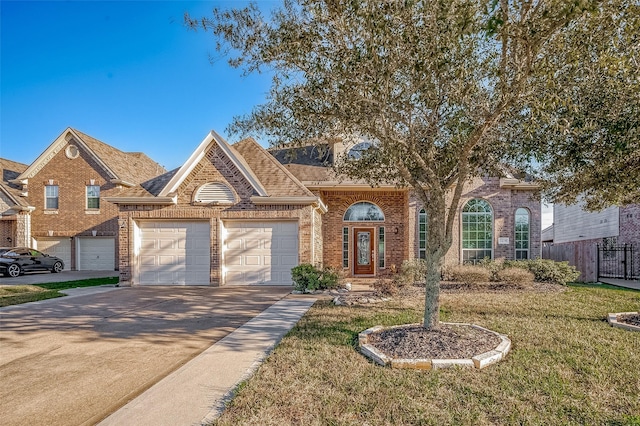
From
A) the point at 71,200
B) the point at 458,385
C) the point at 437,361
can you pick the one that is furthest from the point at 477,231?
the point at 71,200

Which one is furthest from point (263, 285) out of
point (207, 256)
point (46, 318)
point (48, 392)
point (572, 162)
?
point (572, 162)

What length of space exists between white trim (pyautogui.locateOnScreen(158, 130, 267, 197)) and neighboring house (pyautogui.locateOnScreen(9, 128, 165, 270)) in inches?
429

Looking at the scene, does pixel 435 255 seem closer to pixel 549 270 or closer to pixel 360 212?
pixel 549 270

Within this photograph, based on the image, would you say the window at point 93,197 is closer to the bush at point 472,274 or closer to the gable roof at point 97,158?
the gable roof at point 97,158

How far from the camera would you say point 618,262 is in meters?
17.4

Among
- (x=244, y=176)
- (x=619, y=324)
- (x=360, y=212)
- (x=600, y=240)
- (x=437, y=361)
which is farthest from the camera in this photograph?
(x=600, y=240)

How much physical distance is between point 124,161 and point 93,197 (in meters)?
3.61

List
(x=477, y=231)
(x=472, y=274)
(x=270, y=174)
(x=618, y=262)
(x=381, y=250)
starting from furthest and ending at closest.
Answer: (x=618, y=262)
(x=381, y=250)
(x=477, y=231)
(x=270, y=174)
(x=472, y=274)

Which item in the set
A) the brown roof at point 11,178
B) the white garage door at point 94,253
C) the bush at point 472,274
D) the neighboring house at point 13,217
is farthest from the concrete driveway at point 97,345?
the brown roof at point 11,178

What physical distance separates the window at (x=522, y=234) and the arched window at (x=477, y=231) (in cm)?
117

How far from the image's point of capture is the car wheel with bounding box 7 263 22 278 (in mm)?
18047

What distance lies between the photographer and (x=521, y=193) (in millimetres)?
15398

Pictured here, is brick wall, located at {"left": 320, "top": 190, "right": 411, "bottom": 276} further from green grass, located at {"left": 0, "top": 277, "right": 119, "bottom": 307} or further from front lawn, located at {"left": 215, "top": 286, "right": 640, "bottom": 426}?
green grass, located at {"left": 0, "top": 277, "right": 119, "bottom": 307}

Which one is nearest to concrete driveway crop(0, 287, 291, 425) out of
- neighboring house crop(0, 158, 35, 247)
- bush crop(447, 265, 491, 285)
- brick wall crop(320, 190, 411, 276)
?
brick wall crop(320, 190, 411, 276)
